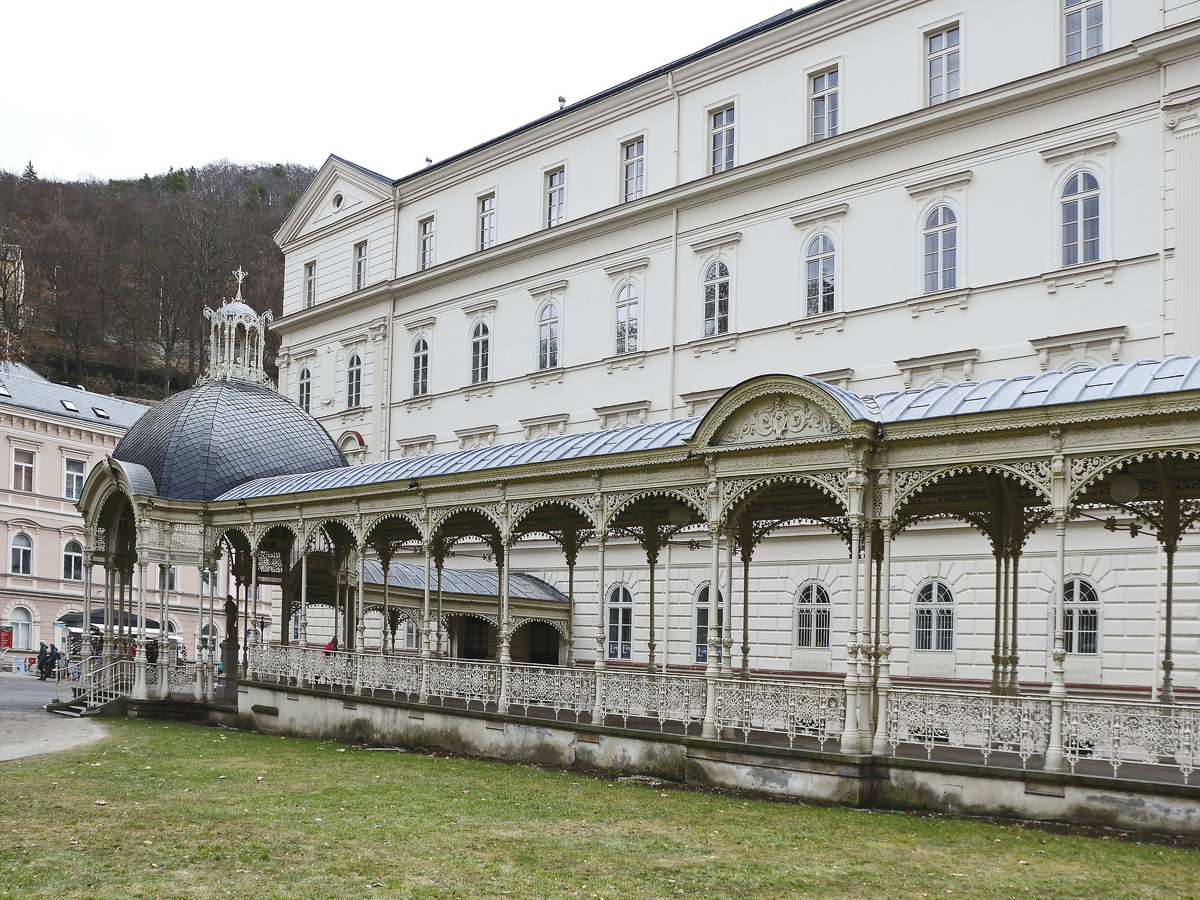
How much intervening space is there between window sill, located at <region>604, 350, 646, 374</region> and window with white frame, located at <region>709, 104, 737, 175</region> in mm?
4858

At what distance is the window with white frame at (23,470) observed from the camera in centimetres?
5175

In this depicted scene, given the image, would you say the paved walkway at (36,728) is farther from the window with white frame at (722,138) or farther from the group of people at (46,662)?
the window with white frame at (722,138)

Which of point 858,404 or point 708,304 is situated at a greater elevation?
point 708,304

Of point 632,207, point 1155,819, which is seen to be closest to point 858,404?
point 1155,819

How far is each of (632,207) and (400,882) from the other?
975 inches

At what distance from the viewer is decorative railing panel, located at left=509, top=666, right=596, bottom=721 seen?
18109mm

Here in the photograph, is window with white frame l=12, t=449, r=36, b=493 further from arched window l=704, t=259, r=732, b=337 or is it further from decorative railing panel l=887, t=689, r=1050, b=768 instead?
decorative railing panel l=887, t=689, r=1050, b=768

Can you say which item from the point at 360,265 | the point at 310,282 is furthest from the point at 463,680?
the point at 310,282

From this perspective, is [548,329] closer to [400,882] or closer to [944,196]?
[944,196]

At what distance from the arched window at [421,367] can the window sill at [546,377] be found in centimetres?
517

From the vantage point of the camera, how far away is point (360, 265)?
42.8 metres

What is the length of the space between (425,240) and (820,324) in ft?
54.0

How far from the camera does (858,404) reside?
1487 centimetres

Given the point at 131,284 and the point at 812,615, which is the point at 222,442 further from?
the point at 131,284
